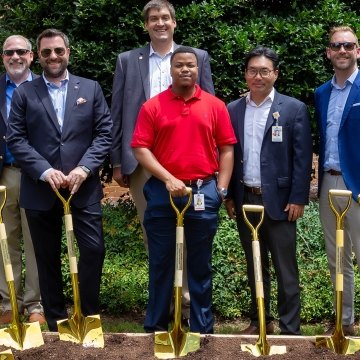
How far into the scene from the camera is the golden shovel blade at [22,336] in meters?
5.98

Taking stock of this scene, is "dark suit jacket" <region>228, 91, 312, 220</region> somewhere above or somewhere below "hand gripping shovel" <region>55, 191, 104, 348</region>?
above

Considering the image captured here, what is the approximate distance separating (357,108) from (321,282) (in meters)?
1.99

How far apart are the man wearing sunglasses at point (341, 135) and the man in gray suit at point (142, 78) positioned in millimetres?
934

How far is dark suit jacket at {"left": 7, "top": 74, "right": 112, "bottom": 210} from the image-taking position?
648 cm

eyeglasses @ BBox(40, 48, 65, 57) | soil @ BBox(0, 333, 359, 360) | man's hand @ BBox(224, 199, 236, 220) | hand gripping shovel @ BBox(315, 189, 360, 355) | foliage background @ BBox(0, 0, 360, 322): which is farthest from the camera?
foliage background @ BBox(0, 0, 360, 322)

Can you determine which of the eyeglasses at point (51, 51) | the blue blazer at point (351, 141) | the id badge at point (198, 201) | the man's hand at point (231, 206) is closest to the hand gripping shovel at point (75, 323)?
the id badge at point (198, 201)

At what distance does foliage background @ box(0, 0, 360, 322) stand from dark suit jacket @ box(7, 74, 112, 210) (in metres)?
→ 1.56

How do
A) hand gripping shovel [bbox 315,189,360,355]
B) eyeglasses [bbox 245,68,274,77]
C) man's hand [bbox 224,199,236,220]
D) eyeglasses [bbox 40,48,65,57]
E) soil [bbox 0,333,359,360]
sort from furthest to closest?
1. man's hand [bbox 224,199,236,220]
2. eyeglasses [bbox 40,48,65,57]
3. eyeglasses [bbox 245,68,274,77]
4. hand gripping shovel [bbox 315,189,360,355]
5. soil [bbox 0,333,359,360]

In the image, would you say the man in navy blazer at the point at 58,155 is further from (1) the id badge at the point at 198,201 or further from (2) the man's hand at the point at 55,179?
(1) the id badge at the point at 198,201

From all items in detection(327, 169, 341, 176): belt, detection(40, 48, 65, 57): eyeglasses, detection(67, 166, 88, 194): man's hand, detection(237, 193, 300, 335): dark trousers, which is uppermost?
detection(40, 48, 65, 57): eyeglasses

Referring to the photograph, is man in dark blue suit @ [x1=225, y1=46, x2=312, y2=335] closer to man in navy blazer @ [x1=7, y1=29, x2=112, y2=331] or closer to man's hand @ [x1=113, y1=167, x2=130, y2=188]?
man's hand @ [x1=113, y1=167, x2=130, y2=188]

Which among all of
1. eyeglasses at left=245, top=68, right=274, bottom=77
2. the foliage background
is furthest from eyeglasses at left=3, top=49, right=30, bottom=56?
eyeglasses at left=245, top=68, right=274, bottom=77

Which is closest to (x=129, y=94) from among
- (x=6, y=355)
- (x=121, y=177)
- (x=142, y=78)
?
(x=142, y=78)

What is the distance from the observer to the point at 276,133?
6.43 m
